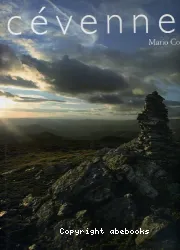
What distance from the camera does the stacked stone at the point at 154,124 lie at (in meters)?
30.5

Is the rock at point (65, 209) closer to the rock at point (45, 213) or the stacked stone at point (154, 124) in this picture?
the rock at point (45, 213)

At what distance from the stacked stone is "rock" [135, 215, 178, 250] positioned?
8.91 meters

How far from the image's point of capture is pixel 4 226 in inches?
1070

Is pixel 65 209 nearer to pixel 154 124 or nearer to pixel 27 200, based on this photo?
pixel 27 200

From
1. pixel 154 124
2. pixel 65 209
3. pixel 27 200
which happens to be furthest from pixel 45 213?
pixel 154 124

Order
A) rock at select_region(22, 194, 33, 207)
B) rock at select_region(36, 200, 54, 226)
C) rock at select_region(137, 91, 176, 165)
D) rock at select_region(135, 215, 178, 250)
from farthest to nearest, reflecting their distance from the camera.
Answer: rock at select_region(137, 91, 176, 165) < rock at select_region(22, 194, 33, 207) < rock at select_region(36, 200, 54, 226) < rock at select_region(135, 215, 178, 250)

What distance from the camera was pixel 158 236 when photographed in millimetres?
21547

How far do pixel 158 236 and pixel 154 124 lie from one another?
11532 millimetres

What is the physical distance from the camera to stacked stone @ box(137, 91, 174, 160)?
30.5 meters

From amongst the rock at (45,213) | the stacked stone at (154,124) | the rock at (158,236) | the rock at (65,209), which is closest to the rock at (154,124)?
the stacked stone at (154,124)

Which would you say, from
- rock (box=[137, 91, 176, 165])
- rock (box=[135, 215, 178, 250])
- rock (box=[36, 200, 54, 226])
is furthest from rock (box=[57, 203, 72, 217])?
rock (box=[137, 91, 176, 165])

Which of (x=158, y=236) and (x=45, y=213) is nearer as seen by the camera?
(x=158, y=236)

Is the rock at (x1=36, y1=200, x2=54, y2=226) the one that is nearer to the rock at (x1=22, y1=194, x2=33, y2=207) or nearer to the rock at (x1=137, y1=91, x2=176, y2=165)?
the rock at (x1=22, y1=194, x2=33, y2=207)

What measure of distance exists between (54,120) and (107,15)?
1345 cm
